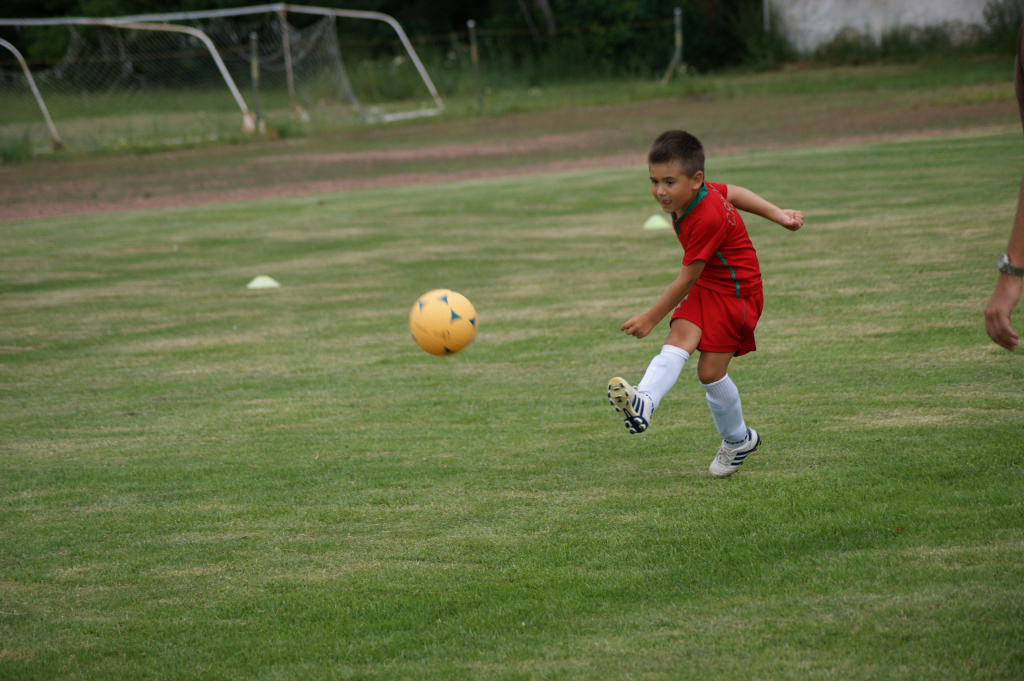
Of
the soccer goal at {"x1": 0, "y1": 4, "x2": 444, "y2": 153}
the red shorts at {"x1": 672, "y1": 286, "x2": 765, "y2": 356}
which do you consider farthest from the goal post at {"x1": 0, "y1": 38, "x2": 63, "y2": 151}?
the red shorts at {"x1": 672, "y1": 286, "x2": 765, "y2": 356}

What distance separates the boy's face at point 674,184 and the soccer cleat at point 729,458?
1.11m

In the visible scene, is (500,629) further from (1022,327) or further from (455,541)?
(1022,327)

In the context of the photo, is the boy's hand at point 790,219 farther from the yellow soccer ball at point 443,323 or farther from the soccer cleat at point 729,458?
the yellow soccer ball at point 443,323

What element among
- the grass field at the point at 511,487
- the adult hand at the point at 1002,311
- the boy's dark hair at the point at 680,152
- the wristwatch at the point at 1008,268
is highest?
the boy's dark hair at the point at 680,152

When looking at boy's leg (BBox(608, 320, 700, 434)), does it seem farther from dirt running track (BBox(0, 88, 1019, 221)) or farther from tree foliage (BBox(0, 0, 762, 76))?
tree foliage (BBox(0, 0, 762, 76))

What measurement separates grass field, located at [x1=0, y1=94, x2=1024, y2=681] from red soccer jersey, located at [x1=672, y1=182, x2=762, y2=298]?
87 cm

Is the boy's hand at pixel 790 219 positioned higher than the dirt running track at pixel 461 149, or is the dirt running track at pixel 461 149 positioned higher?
the boy's hand at pixel 790 219

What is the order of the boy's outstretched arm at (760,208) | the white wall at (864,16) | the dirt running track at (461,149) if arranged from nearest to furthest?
the boy's outstretched arm at (760,208) → the dirt running track at (461,149) → the white wall at (864,16)

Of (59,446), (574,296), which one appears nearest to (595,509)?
(59,446)

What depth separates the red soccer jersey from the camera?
4.67 metres

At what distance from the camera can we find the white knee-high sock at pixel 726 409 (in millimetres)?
4754

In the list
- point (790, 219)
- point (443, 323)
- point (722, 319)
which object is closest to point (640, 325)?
point (722, 319)

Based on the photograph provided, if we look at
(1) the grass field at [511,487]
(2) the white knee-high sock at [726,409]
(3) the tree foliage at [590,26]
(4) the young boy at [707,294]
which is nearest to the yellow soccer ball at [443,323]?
(1) the grass field at [511,487]

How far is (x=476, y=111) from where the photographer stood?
104ft
